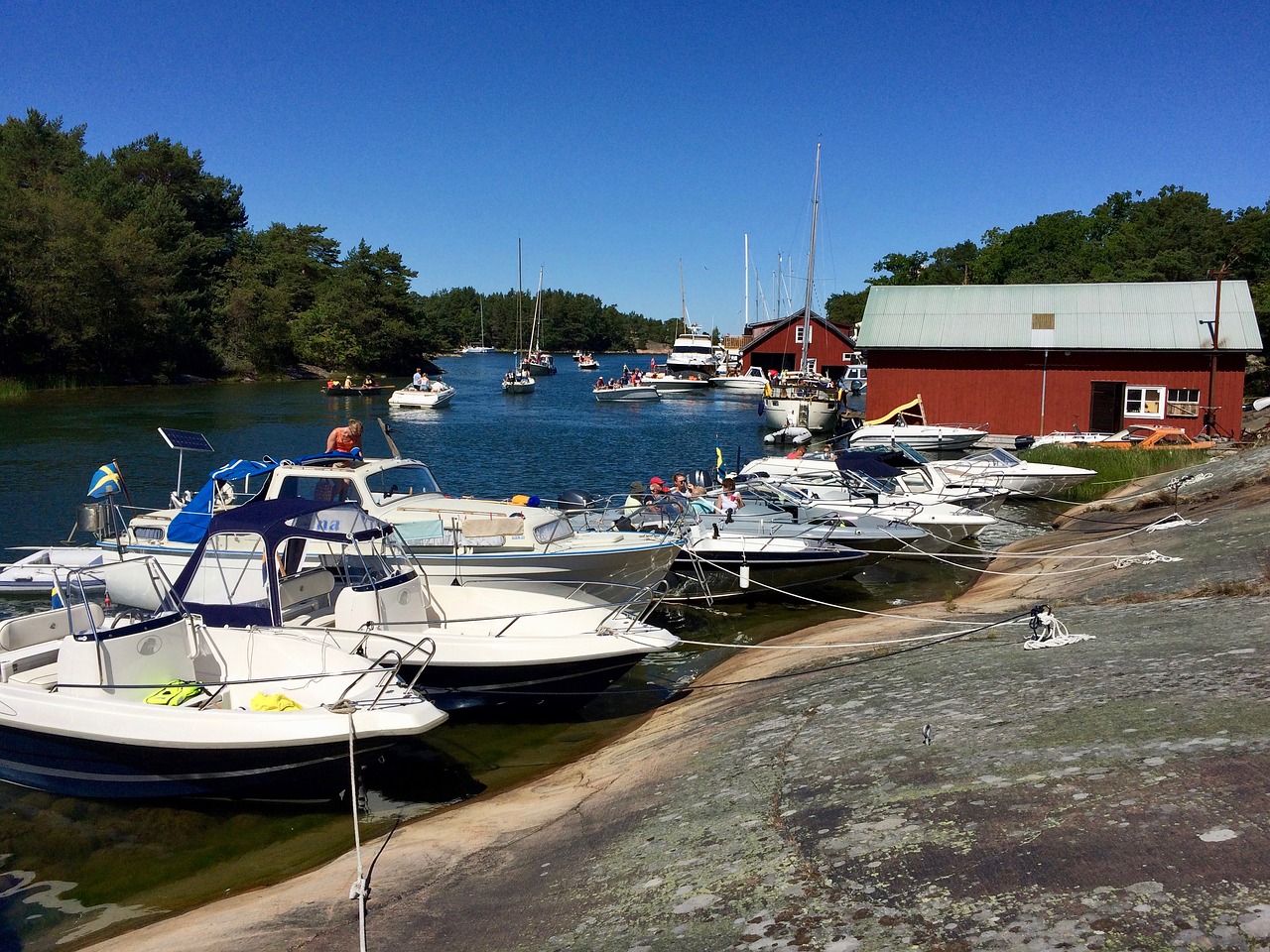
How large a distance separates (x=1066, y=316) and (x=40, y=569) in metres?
32.3

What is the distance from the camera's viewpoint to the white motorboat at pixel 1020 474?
23.9 m

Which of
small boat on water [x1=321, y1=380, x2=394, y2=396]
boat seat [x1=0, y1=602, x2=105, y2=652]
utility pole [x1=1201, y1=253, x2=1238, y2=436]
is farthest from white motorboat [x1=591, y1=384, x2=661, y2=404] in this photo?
boat seat [x1=0, y1=602, x2=105, y2=652]

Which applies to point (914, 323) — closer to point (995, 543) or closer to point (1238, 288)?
point (1238, 288)

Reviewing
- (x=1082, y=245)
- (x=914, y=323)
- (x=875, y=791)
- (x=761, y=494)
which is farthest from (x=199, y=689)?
(x=1082, y=245)

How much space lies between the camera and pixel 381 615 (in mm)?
10906

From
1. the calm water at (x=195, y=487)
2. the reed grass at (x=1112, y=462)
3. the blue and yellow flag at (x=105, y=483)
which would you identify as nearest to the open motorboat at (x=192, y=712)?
the calm water at (x=195, y=487)

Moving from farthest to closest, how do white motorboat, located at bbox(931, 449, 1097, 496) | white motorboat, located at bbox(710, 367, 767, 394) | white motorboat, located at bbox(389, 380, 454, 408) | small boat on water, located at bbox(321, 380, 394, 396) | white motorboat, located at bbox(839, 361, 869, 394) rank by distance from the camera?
1. white motorboat, located at bbox(710, 367, 767, 394)
2. small boat on water, located at bbox(321, 380, 394, 396)
3. white motorboat, located at bbox(389, 380, 454, 408)
4. white motorboat, located at bbox(839, 361, 869, 394)
5. white motorboat, located at bbox(931, 449, 1097, 496)

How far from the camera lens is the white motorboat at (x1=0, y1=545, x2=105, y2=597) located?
15.8 meters

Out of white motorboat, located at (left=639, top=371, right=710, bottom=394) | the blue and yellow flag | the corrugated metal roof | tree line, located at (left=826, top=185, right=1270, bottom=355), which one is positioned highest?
tree line, located at (left=826, top=185, right=1270, bottom=355)

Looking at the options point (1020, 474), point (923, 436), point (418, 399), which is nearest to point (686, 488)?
point (1020, 474)

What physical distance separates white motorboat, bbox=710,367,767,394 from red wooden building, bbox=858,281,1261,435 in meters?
40.0

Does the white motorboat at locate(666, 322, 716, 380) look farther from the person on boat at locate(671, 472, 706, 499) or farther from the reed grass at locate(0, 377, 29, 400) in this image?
the person on boat at locate(671, 472, 706, 499)

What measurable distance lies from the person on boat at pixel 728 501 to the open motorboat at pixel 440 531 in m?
3.21

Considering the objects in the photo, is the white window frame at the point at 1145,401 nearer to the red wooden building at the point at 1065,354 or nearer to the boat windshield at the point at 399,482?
the red wooden building at the point at 1065,354
